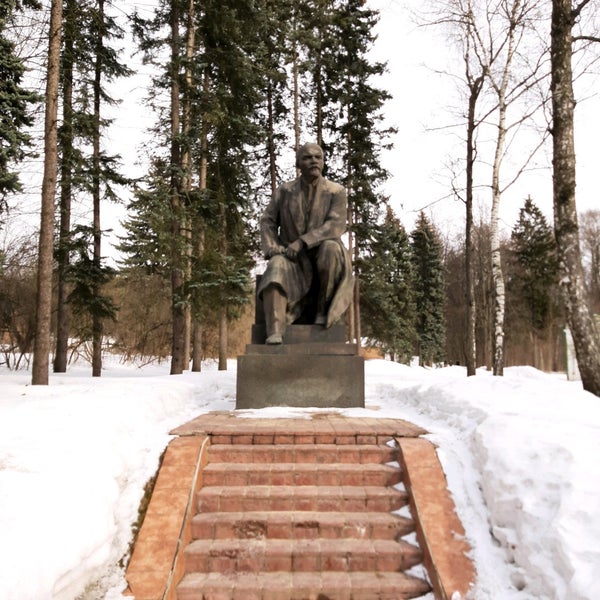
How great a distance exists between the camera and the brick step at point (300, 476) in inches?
134

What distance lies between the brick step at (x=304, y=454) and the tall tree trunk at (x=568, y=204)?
4.33m

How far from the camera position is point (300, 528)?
9.89ft

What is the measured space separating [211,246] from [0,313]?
6.65 metres

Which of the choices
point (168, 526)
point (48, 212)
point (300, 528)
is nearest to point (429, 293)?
point (48, 212)

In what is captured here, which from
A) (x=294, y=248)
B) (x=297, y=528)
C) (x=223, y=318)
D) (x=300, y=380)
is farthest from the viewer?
(x=223, y=318)

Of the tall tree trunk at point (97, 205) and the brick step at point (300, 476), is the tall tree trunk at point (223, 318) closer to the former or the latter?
the tall tree trunk at point (97, 205)

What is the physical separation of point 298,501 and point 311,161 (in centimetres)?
434

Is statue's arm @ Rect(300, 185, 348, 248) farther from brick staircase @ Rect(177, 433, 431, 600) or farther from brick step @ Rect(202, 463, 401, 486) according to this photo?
brick step @ Rect(202, 463, 401, 486)

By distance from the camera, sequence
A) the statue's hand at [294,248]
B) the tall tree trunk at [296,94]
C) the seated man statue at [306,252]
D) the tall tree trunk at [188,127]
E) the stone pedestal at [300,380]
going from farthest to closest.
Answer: the tall tree trunk at [296,94]
the tall tree trunk at [188,127]
the statue's hand at [294,248]
the seated man statue at [306,252]
the stone pedestal at [300,380]

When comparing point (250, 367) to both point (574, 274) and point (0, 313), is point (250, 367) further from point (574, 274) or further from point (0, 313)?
point (0, 313)

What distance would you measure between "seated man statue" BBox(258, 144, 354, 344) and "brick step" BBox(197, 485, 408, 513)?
263 cm

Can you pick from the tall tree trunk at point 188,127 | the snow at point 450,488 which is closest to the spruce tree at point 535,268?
the tall tree trunk at point 188,127

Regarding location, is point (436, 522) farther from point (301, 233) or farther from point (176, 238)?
point (176, 238)

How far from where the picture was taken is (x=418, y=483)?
3197mm
